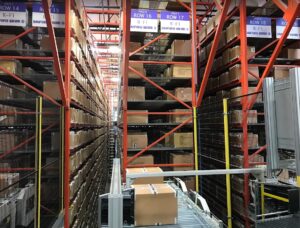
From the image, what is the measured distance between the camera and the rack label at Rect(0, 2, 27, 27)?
526 cm

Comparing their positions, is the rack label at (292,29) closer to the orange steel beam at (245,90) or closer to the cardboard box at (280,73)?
the cardboard box at (280,73)

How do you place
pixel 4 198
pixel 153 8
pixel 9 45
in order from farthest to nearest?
pixel 153 8 < pixel 9 45 < pixel 4 198

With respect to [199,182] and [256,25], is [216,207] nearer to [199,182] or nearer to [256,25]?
[199,182]

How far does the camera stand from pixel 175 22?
6.11m

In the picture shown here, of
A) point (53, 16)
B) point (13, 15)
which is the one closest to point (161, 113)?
point (53, 16)

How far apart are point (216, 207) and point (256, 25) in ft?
12.3

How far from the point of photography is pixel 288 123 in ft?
6.63

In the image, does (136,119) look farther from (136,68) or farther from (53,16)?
(53,16)

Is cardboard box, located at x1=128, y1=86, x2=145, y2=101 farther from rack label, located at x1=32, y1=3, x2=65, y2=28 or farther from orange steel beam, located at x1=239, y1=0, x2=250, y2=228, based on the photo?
orange steel beam, located at x1=239, y1=0, x2=250, y2=228

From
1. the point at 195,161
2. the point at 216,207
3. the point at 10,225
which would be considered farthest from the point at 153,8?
the point at 10,225

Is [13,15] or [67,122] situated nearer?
[67,122]

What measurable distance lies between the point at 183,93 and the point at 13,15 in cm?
351

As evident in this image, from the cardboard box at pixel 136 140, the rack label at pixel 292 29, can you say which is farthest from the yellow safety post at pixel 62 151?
the rack label at pixel 292 29

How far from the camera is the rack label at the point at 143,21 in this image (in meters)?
5.96
